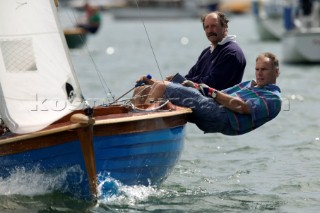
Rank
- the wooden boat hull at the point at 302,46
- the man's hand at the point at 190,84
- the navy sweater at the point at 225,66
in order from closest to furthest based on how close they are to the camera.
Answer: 1. the man's hand at the point at 190,84
2. the navy sweater at the point at 225,66
3. the wooden boat hull at the point at 302,46

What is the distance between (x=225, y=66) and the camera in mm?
9039

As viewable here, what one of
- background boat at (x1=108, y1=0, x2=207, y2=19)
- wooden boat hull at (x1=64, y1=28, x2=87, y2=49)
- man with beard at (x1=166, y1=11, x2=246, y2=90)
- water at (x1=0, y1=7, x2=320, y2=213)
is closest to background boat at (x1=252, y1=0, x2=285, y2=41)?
wooden boat hull at (x1=64, y1=28, x2=87, y2=49)

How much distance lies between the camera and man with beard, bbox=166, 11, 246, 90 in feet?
29.6

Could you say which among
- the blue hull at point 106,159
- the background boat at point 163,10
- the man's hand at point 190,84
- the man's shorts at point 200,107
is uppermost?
the man's hand at point 190,84

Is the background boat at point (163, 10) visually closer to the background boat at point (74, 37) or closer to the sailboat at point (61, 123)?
the background boat at point (74, 37)

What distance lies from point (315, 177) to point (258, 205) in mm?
1396

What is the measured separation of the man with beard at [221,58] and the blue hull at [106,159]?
806 mm

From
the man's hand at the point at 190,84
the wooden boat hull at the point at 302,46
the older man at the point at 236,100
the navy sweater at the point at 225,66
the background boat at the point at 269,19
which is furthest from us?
the background boat at the point at 269,19

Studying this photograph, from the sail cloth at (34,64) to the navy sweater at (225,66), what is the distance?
4.23ft

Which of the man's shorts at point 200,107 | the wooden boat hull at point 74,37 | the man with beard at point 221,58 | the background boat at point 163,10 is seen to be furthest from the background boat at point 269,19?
the background boat at point 163,10

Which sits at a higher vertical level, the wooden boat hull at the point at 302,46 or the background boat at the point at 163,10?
the wooden boat hull at the point at 302,46

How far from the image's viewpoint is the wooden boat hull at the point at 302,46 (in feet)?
78.2

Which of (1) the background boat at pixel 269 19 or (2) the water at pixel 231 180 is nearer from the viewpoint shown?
(2) the water at pixel 231 180

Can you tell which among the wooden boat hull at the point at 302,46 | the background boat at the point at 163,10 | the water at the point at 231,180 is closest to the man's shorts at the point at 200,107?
the water at the point at 231,180
